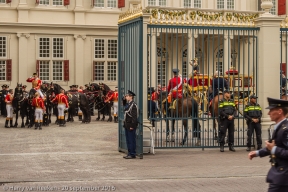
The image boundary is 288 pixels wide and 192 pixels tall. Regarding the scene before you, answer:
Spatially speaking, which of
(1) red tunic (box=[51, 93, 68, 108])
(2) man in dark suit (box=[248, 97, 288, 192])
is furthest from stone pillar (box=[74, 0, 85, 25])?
(2) man in dark suit (box=[248, 97, 288, 192])

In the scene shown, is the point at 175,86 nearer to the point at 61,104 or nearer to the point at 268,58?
the point at 268,58

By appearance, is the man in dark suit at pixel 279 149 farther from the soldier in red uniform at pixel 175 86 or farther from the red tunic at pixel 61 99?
the red tunic at pixel 61 99

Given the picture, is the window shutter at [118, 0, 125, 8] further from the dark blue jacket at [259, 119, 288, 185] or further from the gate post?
the dark blue jacket at [259, 119, 288, 185]

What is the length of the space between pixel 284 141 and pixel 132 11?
969 centimetres

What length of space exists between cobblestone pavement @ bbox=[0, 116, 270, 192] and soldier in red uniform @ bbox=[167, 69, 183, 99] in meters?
1.42

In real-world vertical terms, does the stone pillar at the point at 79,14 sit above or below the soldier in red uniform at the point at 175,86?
above

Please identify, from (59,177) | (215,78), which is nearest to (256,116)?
(215,78)

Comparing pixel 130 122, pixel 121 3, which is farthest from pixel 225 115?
pixel 121 3

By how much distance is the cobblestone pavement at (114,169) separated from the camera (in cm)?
1203

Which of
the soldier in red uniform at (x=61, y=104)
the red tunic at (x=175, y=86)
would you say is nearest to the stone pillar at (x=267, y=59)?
the red tunic at (x=175, y=86)

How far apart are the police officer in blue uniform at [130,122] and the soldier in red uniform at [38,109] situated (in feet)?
31.8

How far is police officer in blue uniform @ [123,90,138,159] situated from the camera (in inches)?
616

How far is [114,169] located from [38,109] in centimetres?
1152

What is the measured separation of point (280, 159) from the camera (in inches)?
298
